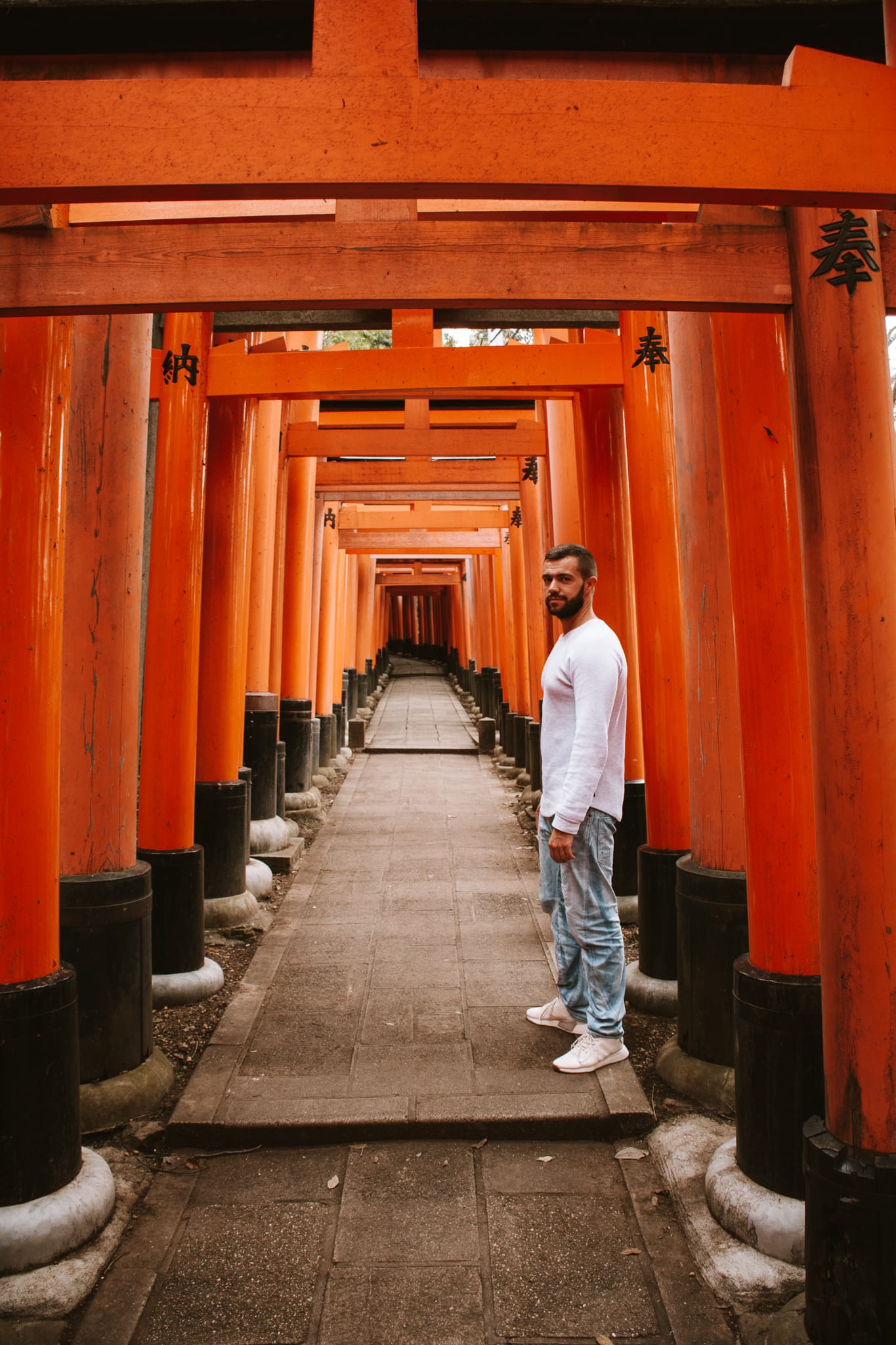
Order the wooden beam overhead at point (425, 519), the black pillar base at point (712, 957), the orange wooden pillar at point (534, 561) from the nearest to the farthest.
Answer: the black pillar base at point (712, 957) → the orange wooden pillar at point (534, 561) → the wooden beam overhead at point (425, 519)

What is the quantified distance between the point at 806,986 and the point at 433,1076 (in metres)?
1.51

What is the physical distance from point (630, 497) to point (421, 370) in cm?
138

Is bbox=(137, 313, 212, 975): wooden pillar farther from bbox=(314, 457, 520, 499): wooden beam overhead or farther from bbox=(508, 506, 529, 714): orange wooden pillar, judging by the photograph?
bbox=(508, 506, 529, 714): orange wooden pillar

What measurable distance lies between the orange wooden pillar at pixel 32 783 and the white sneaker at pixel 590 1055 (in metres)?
1.61

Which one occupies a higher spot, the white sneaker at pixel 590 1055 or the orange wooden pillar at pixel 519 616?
the orange wooden pillar at pixel 519 616

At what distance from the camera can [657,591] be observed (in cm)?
434

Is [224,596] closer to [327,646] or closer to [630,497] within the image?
[630,497]

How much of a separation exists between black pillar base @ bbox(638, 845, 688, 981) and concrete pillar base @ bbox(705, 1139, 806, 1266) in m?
1.50

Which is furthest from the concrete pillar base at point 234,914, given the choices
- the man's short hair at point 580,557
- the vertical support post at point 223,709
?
the man's short hair at point 580,557

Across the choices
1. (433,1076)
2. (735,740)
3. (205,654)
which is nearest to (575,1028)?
(433,1076)

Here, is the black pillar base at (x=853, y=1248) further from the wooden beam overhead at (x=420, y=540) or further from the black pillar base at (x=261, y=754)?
the wooden beam overhead at (x=420, y=540)

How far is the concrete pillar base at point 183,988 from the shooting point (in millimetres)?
4055

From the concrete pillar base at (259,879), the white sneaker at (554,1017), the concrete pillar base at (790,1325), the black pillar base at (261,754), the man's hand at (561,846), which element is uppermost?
the black pillar base at (261,754)

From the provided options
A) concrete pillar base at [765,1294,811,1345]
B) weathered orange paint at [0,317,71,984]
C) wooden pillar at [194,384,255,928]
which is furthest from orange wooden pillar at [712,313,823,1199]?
wooden pillar at [194,384,255,928]
